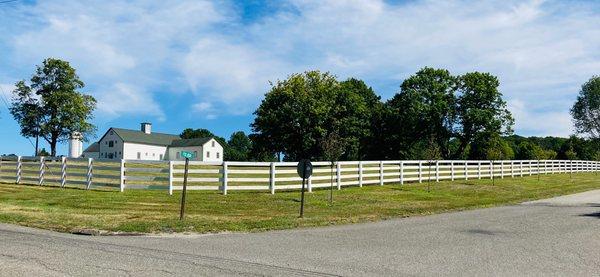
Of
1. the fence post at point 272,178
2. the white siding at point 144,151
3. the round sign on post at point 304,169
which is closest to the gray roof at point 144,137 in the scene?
the white siding at point 144,151

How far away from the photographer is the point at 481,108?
5972 cm

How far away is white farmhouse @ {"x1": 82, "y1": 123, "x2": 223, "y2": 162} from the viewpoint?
284 ft

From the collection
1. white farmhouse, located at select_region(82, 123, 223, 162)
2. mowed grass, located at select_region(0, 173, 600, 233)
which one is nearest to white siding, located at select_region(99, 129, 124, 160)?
white farmhouse, located at select_region(82, 123, 223, 162)

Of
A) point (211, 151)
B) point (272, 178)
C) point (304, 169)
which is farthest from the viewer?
point (211, 151)

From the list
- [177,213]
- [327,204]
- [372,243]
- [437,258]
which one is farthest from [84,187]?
[437,258]

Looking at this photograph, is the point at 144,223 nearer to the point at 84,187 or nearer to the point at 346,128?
the point at 84,187

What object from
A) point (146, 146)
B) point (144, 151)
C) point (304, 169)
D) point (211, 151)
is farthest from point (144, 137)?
point (304, 169)

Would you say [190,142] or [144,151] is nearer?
[144,151]

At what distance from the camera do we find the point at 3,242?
31.4 feet

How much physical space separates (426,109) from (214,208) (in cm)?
4651

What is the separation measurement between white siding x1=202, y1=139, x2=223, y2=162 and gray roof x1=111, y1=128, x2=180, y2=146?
9051 mm

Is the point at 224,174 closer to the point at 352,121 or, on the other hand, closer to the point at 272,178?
the point at 272,178

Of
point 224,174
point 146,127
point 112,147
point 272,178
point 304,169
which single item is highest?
point 146,127

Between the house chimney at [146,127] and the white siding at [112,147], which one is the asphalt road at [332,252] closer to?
the white siding at [112,147]
